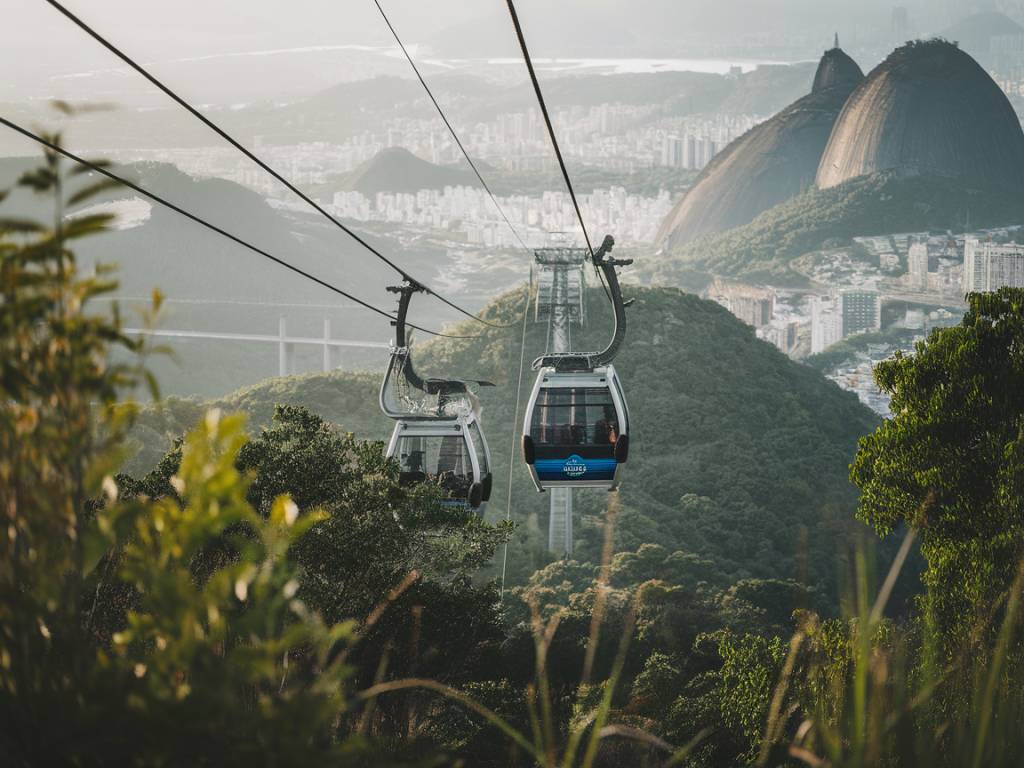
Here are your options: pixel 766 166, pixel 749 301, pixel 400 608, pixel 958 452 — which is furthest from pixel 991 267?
pixel 400 608

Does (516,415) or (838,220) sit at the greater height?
(838,220)

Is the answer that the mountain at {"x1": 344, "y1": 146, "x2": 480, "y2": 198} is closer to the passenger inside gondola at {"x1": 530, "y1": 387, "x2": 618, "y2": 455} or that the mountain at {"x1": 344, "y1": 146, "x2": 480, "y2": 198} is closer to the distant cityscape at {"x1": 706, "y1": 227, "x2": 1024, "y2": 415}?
the distant cityscape at {"x1": 706, "y1": 227, "x2": 1024, "y2": 415}

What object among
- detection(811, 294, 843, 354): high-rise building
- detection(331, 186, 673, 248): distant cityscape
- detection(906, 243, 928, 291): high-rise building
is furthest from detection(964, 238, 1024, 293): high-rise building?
detection(331, 186, 673, 248): distant cityscape

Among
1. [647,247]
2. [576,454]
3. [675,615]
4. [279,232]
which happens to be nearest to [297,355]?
[279,232]

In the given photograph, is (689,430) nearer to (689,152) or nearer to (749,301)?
(749,301)

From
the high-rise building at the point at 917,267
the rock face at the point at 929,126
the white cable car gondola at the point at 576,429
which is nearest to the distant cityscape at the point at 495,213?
the rock face at the point at 929,126
